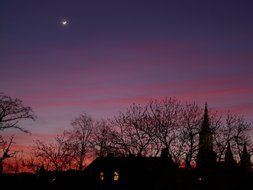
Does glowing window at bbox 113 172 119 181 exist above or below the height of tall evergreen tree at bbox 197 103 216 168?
below

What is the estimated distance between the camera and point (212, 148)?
4722cm

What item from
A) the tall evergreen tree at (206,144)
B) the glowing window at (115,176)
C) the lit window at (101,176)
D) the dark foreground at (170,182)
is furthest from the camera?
the lit window at (101,176)

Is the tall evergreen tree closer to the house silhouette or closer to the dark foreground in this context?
the dark foreground

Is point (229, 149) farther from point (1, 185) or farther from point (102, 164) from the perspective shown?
point (1, 185)

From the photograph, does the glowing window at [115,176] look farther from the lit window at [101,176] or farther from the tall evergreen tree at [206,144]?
the tall evergreen tree at [206,144]

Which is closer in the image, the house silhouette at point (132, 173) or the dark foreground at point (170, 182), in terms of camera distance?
the house silhouette at point (132, 173)

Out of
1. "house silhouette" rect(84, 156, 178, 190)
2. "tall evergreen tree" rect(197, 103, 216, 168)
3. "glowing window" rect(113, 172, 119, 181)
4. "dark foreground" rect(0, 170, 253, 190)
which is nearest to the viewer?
"house silhouette" rect(84, 156, 178, 190)

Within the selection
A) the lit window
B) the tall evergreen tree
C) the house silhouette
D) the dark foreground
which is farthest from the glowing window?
the tall evergreen tree

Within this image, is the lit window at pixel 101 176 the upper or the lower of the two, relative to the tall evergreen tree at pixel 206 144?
lower

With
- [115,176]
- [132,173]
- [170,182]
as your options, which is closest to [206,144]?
[170,182]

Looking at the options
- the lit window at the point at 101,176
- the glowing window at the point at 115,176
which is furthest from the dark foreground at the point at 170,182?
the glowing window at the point at 115,176

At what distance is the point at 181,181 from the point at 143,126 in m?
10.5

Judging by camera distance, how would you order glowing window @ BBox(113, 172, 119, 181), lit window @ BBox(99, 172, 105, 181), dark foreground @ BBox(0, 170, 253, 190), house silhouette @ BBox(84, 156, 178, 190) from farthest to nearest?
lit window @ BBox(99, 172, 105, 181) → glowing window @ BBox(113, 172, 119, 181) → dark foreground @ BBox(0, 170, 253, 190) → house silhouette @ BBox(84, 156, 178, 190)

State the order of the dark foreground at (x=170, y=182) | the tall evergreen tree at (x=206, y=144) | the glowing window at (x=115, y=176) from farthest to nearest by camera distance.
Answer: the glowing window at (x=115, y=176) → the tall evergreen tree at (x=206, y=144) → the dark foreground at (x=170, y=182)
